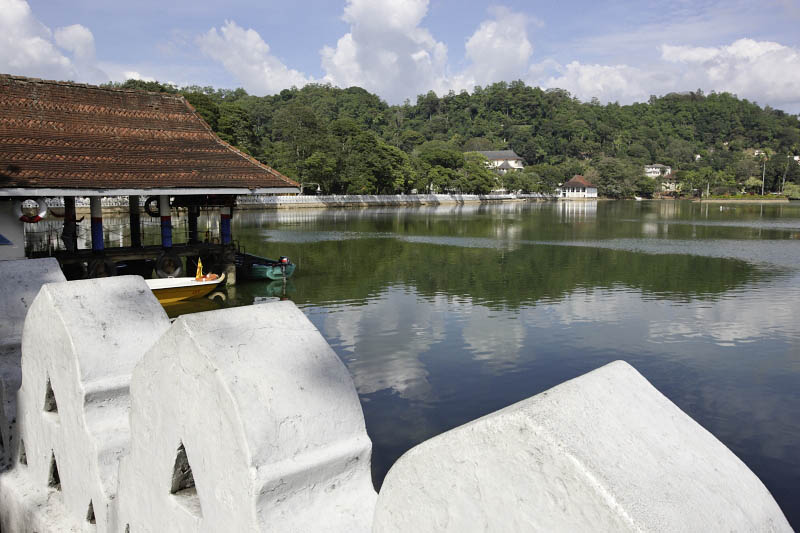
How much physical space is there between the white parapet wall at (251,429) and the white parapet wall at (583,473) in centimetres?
39

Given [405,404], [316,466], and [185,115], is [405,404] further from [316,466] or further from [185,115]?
[185,115]

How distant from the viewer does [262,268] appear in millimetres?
16062

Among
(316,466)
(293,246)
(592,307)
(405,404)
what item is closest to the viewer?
(316,466)

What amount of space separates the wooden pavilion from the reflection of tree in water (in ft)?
10.4

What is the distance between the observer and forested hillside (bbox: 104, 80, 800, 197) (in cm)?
4959

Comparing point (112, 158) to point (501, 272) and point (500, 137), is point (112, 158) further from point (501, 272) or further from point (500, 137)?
point (500, 137)

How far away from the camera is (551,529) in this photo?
99cm

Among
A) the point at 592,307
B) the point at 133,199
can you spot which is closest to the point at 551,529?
the point at 592,307

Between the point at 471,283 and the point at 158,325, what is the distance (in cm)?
1433

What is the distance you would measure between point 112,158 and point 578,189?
78.4 m

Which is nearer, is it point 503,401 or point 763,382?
point 503,401

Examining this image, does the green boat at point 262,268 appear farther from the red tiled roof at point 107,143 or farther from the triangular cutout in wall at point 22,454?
the triangular cutout in wall at point 22,454

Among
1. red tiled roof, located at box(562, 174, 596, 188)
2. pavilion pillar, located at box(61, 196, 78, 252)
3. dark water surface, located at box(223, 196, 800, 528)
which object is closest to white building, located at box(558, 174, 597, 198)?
red tiled roof, located at box(562, 174, 596, 188)

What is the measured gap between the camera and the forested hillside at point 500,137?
49.6 m
